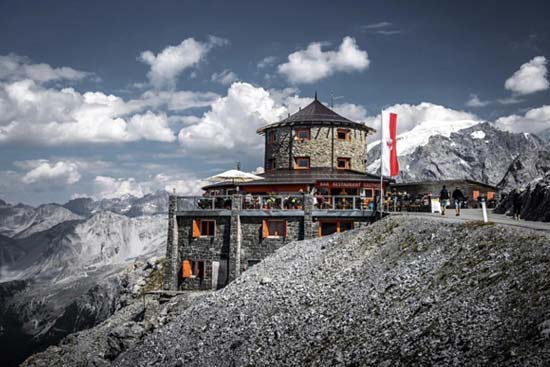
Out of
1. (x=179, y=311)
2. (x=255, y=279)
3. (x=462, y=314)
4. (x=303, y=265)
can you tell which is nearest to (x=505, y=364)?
(x=462, y=314)

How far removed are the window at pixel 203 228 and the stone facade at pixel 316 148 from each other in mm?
13598

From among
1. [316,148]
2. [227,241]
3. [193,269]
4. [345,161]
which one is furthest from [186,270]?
[345,161]

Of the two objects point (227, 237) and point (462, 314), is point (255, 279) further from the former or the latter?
point (462, 314)

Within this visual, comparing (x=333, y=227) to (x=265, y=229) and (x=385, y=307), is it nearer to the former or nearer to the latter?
(x=265, y=229)

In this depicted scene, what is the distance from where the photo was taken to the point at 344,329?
56.9ft

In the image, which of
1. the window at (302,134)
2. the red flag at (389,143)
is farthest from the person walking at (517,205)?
the window at (302,134)

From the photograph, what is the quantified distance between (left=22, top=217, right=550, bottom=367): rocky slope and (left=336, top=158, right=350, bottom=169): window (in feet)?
54.5

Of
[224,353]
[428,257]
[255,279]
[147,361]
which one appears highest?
[428,257]

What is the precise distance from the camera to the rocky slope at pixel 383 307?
1264cm

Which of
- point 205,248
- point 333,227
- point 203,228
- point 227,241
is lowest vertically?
point 205,248

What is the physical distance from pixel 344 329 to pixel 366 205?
19911 mm

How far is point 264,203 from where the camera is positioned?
35625 mm

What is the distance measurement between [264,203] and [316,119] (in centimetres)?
1441

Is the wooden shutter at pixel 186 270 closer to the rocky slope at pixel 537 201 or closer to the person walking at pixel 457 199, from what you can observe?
the person walking at pixel 457 199
